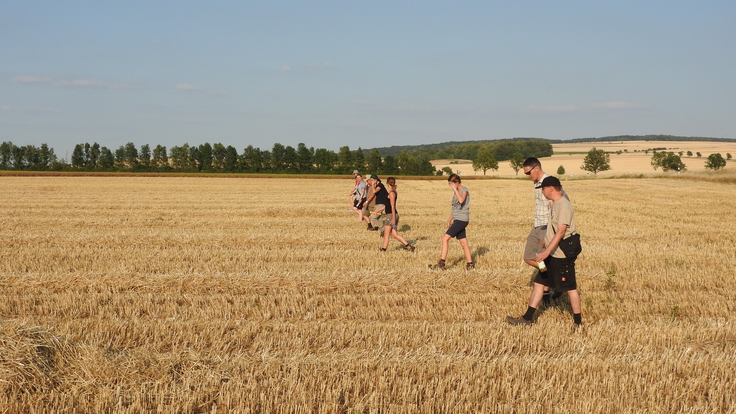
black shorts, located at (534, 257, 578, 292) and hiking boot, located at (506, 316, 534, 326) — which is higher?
black shorts, located at (534, 257, 578, 292)

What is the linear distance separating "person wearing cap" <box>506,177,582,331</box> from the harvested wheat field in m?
0.30

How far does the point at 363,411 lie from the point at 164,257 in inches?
322

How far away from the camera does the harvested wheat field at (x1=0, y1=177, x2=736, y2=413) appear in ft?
15.7

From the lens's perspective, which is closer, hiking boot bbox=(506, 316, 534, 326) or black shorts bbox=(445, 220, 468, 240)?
hiking boot bbox=(506, 316, 534, 326)

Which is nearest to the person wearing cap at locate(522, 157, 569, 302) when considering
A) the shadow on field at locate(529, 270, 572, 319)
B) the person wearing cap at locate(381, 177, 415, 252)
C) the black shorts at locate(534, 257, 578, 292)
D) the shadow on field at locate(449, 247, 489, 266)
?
the shadow on field at locate(529, 270, 572, 319)

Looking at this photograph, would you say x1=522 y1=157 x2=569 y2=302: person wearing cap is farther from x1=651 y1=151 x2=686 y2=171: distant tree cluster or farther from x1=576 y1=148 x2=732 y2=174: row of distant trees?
x1=576 y1=148 x2=732 y2=174: row of distant trees

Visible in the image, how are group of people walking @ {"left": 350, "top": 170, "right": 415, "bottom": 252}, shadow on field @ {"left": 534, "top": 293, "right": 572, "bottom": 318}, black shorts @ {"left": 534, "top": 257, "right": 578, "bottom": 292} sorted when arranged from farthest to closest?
group of people walking @ {"left": 350, "top": 170, "right": 415, "bottom": 252} → shadow on field @ {"left": 534, "top": 293, "right": 572, "bottom": 318} → black shorts @ {"left": 534, "top": 257, "right": 578, "bottom": 292}

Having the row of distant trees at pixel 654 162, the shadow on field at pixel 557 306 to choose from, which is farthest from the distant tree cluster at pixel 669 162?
the shadow on field at pixel 557 306

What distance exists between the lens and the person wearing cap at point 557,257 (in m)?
A: 6.73

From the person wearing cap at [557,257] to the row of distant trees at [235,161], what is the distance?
8940 cm

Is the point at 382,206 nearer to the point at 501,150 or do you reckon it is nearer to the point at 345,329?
the point at 345,329

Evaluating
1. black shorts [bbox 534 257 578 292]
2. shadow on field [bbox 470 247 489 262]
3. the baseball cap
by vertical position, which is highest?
the baseball cap

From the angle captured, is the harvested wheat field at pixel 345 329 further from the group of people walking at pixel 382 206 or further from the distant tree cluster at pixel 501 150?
the distant tree cluster at pixel 501 150

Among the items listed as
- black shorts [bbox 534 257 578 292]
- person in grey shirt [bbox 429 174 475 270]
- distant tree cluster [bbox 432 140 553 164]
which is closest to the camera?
black shorts [bbox 534 257 578 292]
